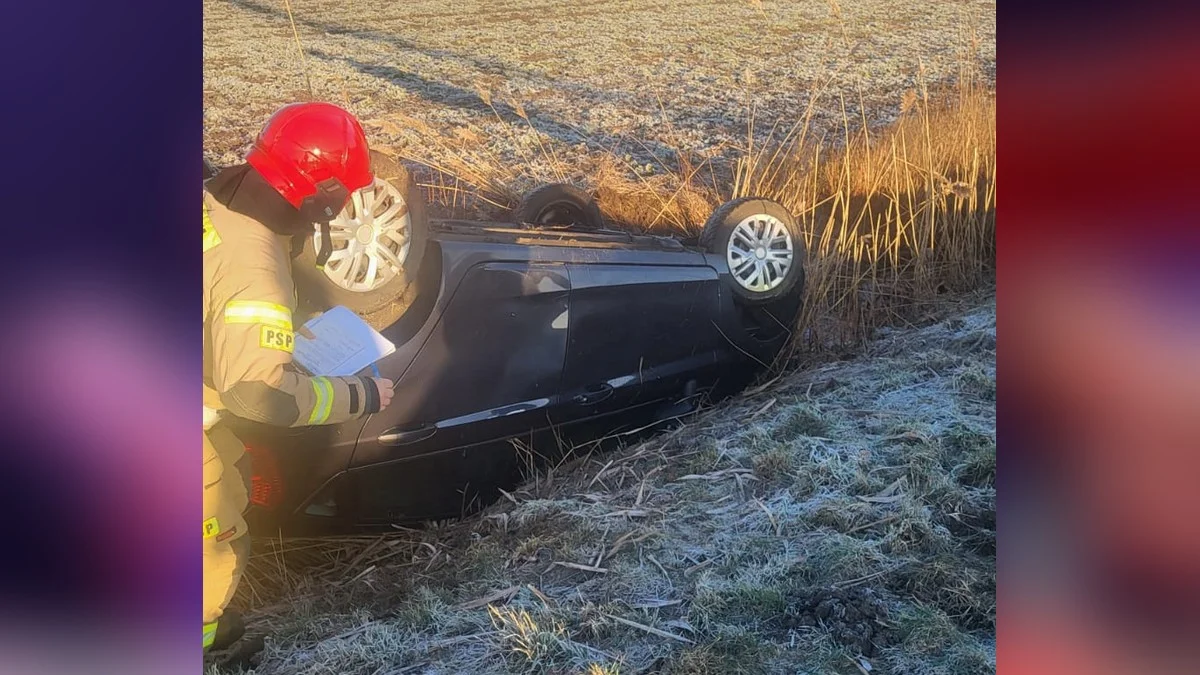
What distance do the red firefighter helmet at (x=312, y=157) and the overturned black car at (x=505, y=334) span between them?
0.29 ft

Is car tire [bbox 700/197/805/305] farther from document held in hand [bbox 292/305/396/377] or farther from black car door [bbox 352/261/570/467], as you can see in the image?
document held in hand [bbox 292/305/396/377]

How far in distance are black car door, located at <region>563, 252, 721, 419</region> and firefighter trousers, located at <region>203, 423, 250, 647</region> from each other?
3.35 ft

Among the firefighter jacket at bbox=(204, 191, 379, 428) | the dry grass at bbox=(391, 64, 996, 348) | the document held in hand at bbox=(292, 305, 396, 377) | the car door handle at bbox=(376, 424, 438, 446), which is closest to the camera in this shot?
the firefighter jacket at bbox=(204, 191, 379, 428)

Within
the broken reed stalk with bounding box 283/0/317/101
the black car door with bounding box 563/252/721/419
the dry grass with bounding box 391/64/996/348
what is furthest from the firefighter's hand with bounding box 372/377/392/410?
the broken reed stalk with bounding box 283/0/317/101

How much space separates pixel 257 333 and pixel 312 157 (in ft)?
1.76

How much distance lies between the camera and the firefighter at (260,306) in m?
2.83

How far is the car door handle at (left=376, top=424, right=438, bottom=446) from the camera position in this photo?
3.04 meters

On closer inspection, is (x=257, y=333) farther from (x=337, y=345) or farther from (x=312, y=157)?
(x=312, y=157)

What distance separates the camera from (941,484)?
331 cm

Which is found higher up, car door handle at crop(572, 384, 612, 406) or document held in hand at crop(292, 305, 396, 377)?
document held in hand at crop(292, 305, 396, 377)
